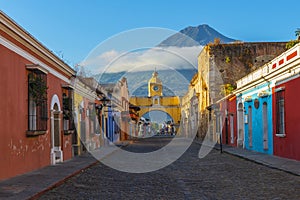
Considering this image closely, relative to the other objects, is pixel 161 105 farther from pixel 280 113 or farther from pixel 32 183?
pixel 32 183

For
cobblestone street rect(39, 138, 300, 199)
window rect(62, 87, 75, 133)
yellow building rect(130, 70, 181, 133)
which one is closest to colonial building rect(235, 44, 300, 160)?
cobblestone street rect(39, 138, 300, 199)

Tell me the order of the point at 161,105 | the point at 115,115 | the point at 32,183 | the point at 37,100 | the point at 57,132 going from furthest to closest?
1. the point at 161,105
2. the point at 115,115
3. the point at 57,132
4. the point at 37,100
5. the point at 32,183

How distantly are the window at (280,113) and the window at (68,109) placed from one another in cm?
771

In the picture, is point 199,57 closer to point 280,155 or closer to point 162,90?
point 280,155

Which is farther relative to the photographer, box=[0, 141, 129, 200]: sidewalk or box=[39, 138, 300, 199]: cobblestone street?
box=[39, 138, 300, 199]: cobblestone street

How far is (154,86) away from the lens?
8175 cm

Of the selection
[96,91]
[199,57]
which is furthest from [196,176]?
[199,57]

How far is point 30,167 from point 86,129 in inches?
369

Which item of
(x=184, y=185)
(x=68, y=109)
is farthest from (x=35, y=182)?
(x=68, y=109)

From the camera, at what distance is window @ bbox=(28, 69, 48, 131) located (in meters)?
11.8

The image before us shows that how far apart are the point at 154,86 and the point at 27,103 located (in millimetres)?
70406

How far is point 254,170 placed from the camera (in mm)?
12023

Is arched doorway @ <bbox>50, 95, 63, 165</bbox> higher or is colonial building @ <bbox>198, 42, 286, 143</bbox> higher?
colonial building @ <bbox>198, 42, 286, 143</bbox>

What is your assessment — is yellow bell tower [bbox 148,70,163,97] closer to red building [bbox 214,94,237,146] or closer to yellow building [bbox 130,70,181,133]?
yellow building [bbox 130,70,181,133]
